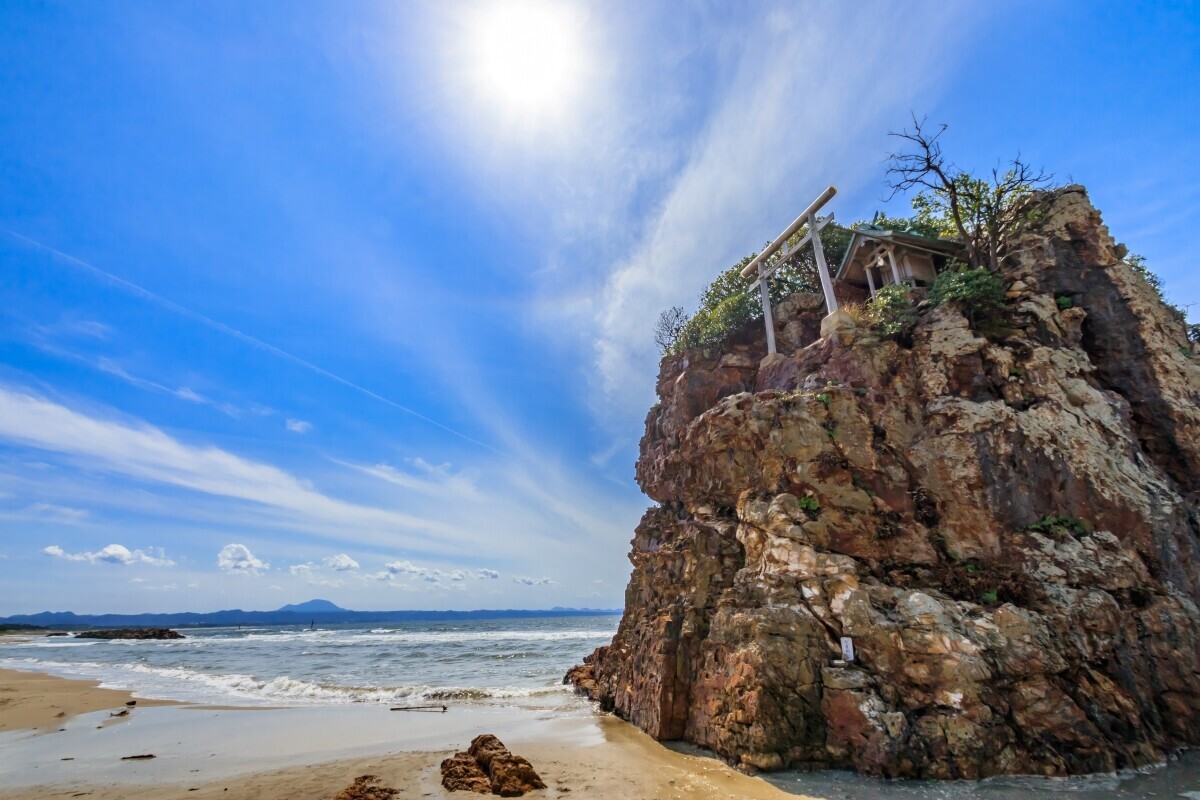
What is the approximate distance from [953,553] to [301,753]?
1576 cm

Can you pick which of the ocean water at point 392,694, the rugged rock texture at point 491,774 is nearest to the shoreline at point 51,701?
the ocean water at point 392,694

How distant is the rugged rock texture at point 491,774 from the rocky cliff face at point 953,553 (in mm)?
4074

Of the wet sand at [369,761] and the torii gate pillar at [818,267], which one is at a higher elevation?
the torii gate pillar at [818,267]

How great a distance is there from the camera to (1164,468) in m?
13.3

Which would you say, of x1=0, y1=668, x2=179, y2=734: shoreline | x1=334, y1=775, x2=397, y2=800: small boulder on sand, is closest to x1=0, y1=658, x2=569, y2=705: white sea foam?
x1=0, y1=668, x2=179, y2=734: shoreline

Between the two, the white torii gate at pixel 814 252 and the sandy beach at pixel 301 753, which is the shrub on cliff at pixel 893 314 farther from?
the sandy beach at pixel 301 753

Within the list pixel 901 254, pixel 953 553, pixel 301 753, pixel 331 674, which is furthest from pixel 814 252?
pixel 331 674

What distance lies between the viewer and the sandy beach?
9.05 meters

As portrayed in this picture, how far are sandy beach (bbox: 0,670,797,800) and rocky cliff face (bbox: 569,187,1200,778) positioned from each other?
5.31ft

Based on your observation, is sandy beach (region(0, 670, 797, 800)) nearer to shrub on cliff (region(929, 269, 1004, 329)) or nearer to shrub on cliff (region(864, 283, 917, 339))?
shrub on cliff (region(864, 283, 917, 339))

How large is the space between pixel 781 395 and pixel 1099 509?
24.3 feet

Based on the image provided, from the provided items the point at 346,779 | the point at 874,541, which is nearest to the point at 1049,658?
the point at 874,541

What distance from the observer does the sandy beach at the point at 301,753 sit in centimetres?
905

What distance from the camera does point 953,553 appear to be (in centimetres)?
1180
